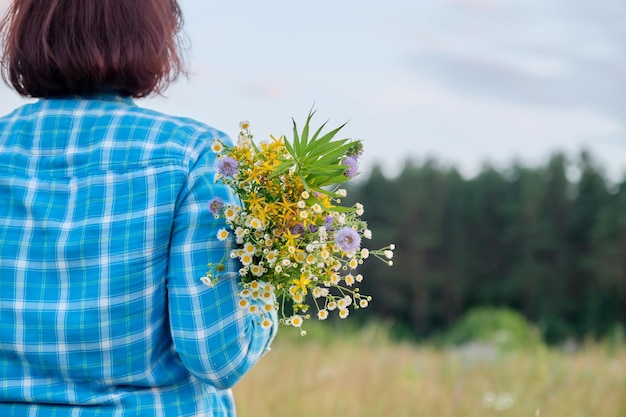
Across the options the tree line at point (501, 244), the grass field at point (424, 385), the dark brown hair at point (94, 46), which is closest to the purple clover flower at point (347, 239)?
the dark brown hair at point (94, 46)

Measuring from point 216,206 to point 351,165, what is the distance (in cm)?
33

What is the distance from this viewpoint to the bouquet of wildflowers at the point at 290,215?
1.57 m

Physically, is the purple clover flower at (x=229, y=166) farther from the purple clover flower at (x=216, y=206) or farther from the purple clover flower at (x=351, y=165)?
the purple clover flower at (x=351, y=165)

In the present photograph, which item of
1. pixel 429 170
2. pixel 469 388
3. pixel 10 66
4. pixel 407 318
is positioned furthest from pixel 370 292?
pixel 10 66

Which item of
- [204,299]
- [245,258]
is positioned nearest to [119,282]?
[204,299]

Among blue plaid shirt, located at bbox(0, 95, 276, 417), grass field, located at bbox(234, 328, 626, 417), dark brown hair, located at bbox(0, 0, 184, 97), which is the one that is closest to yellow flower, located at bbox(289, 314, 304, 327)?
blue plaid shirt, located at bbox(0, 95, 276, 417)

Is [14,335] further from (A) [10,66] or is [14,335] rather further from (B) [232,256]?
(A) [10,66]

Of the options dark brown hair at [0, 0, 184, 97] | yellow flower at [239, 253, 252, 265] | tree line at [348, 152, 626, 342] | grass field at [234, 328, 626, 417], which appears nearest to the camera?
yellow flower at [239, 253, 252, 265]

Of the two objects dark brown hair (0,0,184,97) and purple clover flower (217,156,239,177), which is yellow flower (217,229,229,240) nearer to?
purple clover flower (217,156,239,177)

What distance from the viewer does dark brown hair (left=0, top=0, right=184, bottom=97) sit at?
1.76 m

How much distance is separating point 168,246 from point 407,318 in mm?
19405

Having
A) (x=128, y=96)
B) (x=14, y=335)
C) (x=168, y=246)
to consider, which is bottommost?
(x=14, y=335)

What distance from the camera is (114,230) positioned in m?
1.63

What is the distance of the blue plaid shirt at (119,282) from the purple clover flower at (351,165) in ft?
0.93
